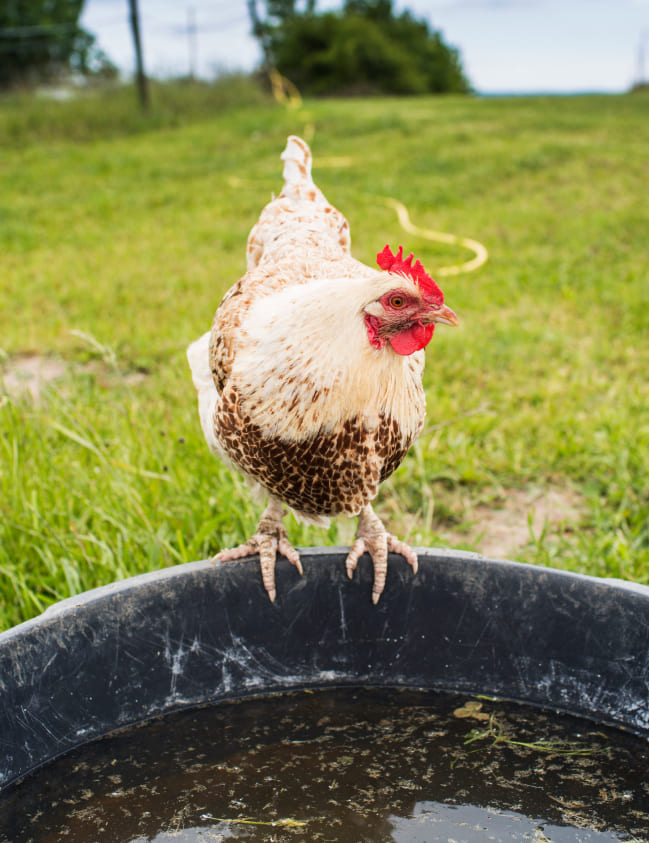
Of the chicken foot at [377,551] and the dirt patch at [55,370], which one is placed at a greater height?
the dirt patch at [55,370]

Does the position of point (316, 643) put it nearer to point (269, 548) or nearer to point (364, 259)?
point (269, 548)

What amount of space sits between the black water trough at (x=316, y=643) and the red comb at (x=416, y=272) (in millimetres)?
639

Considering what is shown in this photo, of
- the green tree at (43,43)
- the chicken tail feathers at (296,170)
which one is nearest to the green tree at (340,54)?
the green tree at (43,43)

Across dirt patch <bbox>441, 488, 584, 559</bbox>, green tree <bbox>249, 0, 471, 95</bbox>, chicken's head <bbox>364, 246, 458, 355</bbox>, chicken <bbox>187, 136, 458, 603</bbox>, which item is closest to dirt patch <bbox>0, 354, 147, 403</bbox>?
dirt patch <bbox>441, 488, 584, 559</bbox>

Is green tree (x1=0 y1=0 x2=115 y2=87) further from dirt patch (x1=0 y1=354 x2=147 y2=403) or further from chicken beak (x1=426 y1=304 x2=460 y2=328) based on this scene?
chicken beak (x1=426 y1=304 x2=460 y2=328)

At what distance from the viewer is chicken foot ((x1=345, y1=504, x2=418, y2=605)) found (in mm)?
2061

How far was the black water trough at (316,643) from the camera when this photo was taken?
6.06ft

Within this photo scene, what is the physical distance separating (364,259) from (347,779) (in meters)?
4.69

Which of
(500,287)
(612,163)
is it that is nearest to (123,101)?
(612,163)

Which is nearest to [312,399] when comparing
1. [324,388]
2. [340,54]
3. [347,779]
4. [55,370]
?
[324,388]

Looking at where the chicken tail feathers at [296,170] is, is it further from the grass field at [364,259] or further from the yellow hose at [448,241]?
the yellow hose at [448,241]

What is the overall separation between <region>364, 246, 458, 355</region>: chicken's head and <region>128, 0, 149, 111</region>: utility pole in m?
12.4

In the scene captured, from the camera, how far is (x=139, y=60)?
13.0 metres

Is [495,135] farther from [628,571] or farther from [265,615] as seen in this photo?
[265,615]
